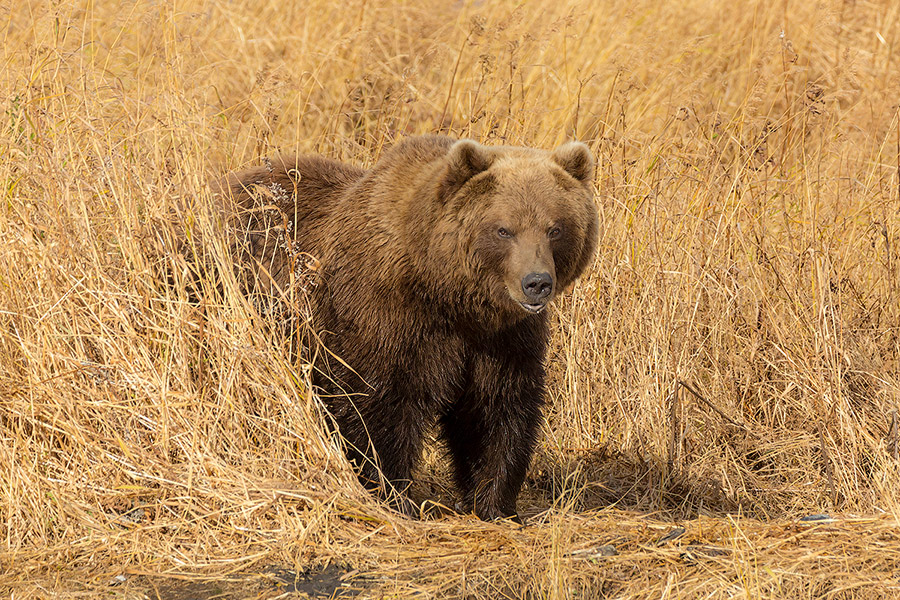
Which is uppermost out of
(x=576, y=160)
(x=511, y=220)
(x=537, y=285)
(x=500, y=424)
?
(x=576, y=160)

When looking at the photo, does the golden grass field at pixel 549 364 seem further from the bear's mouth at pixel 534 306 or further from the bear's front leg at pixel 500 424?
the bear's mouth at pixel 534 306

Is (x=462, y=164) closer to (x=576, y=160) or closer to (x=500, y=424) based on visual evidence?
(x=576, y=160)

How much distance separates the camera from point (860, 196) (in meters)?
6.59

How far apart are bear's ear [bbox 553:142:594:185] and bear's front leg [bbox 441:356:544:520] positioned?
0.87 meters

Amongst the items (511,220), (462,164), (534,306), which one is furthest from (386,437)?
(462,164)

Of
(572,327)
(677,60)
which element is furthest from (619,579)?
(677,60)

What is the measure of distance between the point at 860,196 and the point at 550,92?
2.43 meters

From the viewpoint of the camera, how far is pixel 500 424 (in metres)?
5.03

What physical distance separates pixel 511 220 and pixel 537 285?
344mm

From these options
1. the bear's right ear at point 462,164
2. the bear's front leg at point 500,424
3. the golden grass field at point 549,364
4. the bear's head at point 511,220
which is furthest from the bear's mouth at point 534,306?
the golden grass field at point 549,364

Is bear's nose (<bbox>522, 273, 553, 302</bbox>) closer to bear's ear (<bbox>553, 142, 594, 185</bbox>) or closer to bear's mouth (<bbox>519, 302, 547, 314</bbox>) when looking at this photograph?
bear's mouth (<bbox>519, 302, 547, 314</bbox>)

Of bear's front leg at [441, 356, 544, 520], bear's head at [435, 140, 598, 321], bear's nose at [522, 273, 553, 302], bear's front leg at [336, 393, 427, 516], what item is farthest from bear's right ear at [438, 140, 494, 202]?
bear's front leg at [336, 393, 427, 516]

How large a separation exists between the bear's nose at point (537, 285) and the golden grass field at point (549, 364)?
3.02 ft

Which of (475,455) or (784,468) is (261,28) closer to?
(475,455)
